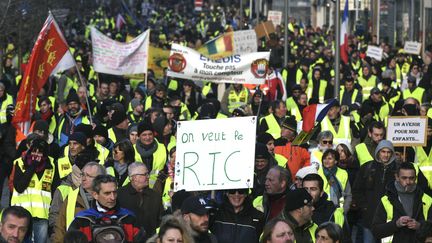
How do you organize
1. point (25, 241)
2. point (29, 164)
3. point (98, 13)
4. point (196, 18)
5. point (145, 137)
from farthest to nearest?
1. point (196, 18)
2. point (98, 13)
3. point (145, 137)
4. point (29, 164)
5. point (25, 241)

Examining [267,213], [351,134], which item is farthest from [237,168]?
[351,134]

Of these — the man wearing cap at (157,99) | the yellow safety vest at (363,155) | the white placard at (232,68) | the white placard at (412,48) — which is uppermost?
the white placard at (412,48)

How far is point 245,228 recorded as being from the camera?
1084cm

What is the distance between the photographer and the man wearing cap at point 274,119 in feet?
61.9

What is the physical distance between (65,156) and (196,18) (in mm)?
65843

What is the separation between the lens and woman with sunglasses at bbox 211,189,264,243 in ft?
35.4

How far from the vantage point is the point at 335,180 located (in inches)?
544

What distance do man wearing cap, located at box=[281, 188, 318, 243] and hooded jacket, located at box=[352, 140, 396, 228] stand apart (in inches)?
132

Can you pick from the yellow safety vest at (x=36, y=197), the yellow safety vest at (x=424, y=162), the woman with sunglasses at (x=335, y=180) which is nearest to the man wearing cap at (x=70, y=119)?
the yellow safety vest at (x=424, y=162)

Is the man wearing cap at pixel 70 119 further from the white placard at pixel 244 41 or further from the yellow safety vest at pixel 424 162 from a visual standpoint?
the white placard at pixel 244 41

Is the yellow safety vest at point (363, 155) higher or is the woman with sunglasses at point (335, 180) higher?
the yellow safety vest at point (363, 155)

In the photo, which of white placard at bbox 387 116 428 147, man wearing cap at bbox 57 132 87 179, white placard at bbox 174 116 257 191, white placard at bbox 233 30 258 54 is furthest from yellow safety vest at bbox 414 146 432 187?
white placard at bbox 233 30 258 54

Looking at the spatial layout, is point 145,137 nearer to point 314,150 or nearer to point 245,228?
point 314,150

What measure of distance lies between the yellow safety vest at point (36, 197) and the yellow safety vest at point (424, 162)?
420 centimetres
